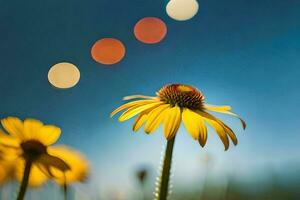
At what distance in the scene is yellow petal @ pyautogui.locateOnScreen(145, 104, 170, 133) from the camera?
0.62 metres

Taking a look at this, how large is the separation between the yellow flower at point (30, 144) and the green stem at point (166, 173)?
4.8 inches

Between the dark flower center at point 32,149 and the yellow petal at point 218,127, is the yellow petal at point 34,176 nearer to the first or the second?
the dark flower center at point 32,149

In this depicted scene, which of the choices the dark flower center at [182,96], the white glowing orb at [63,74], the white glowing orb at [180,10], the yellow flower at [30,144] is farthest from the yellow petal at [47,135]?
the white glowing orb at [180,10]

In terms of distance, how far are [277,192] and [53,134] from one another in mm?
611

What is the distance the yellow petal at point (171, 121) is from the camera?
1.96 ft

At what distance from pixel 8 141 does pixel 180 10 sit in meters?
0.83

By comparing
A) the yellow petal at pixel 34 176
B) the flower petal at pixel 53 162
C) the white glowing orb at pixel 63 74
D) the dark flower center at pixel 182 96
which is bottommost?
the yellow petal at pixel 34 176

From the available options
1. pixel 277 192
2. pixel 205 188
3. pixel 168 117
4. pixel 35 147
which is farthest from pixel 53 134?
pixel 277 192

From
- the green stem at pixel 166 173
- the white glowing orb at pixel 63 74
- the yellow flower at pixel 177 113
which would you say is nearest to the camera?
the green stem at pixel 166 173

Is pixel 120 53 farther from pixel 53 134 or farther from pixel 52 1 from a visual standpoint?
pixel 53 134

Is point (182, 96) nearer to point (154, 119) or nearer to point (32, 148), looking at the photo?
point (154, 119)

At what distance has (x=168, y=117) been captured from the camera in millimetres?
668

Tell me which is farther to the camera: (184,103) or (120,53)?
(120,53)

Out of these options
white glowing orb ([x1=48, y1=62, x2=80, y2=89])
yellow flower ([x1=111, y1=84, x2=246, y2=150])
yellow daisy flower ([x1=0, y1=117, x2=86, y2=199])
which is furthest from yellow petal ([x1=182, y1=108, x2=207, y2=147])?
white glowing orb ([x1=48, y1=62, x2=80, y2=89])
